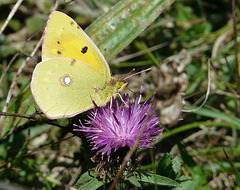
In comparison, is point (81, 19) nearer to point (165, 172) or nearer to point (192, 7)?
point (192, 7)

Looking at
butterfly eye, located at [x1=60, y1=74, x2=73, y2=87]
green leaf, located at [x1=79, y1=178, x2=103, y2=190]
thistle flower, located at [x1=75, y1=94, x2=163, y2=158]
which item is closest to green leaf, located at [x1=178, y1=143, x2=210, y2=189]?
thistle flower, located at [x1=75, y1=94, x2=163, y2=158]

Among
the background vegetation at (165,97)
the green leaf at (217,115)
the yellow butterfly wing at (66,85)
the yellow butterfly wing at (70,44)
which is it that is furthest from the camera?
the green leaf at (217,115)

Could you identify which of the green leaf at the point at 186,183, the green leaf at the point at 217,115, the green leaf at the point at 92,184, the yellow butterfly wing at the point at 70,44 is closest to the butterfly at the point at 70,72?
the yellow butterfly wing at the point at 70,44

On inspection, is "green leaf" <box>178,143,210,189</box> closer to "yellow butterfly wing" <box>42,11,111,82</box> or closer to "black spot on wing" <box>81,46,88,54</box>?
"yellow butterfly wing" <box>42,11,111,82</box>

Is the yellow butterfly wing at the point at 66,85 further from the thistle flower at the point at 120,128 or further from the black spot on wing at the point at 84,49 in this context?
the thistle flower at the point at 120,128

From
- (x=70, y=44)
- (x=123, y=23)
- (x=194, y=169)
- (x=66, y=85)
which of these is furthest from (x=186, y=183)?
(x=123, y=23)

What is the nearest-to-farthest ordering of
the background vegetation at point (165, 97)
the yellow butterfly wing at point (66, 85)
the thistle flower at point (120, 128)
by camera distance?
the thistle flower at point (120, 128)
the yellow butterfly wing at point (66, 85)
the background vegetation at point (165, 97)

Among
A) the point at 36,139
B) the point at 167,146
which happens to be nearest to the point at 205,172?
the point at 167,146

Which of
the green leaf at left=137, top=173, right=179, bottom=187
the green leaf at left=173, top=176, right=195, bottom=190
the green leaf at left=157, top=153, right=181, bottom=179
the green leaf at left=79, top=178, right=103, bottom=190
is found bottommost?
the green leaf at left=173, top=176, right=195, bottom=190
